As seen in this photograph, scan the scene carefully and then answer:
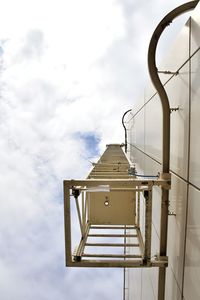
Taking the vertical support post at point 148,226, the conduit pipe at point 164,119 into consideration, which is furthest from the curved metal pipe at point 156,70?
the vertical support post at point 148,226

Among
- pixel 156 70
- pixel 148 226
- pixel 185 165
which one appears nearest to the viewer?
pixel 185 165

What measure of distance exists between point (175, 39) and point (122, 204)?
92.9 inches

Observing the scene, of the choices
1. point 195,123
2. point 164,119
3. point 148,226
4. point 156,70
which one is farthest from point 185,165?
point 156,70

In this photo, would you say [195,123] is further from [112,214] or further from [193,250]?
[112,214]

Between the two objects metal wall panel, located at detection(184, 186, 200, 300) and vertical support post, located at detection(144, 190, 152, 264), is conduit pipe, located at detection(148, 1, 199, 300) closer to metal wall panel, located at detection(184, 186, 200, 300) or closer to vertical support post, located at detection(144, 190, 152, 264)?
vertical support post, located at detection(144, 190, 152, 264)

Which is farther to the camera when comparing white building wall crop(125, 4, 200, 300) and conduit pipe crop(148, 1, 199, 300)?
conduit pipe crop(148, 1, 199, 300)

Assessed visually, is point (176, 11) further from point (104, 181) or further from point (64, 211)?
point (64, 211)

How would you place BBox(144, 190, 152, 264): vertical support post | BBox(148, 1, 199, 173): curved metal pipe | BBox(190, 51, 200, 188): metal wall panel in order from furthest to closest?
BBox(144, 190, 152, 264): vertical support post
BBox(148, 1, 199, 173): curved metal pipe
BBox(190, 51, 200, 188): metal wall panel

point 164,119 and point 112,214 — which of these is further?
point 112,214

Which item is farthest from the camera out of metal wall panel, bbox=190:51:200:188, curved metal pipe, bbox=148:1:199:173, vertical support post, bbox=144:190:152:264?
vertical support post, bbox=144:190:152:264

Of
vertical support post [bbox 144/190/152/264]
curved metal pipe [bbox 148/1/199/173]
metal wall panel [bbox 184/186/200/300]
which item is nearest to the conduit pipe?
curved metal pipe [bbox 148/1/199/173]

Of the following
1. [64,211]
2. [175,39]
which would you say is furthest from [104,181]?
[175,39]

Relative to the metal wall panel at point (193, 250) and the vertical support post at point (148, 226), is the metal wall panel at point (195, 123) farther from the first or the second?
the vertical support post at point (148, 226)

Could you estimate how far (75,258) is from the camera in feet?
8.44
